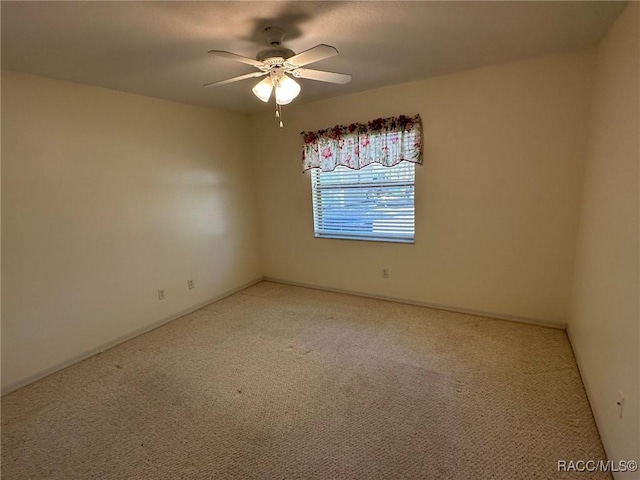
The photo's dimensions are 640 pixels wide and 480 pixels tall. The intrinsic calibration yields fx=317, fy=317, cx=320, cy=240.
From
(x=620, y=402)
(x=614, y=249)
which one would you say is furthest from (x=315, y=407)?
(x=614, y=249)

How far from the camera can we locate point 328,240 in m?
4.00

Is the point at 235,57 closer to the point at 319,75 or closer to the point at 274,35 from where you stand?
the point at 274,35

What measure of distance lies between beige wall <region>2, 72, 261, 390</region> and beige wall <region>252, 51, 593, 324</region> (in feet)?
4.71

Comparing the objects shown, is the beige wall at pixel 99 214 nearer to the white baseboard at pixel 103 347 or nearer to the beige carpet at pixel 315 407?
the white baseboard at pixel 103 347

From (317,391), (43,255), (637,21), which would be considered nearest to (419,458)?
(317,391)

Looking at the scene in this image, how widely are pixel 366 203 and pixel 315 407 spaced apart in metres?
2.28

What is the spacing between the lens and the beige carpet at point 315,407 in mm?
Result: 1653

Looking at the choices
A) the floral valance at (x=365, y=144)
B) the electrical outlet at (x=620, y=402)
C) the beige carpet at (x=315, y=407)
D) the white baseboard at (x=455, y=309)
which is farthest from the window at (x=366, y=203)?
the electrical outlet at (x=620, y=402)

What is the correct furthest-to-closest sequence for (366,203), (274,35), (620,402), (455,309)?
(366,203)
(455,309)
(274,35)
(620,402)

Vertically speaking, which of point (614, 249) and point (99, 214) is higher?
point (99, 214)

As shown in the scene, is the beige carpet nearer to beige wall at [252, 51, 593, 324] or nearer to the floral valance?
beige wall at [252, 51, 593, 324]

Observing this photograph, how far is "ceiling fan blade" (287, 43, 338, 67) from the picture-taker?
1605 mm

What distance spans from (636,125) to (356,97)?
2.41m

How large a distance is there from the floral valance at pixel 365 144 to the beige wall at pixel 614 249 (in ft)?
4.62
